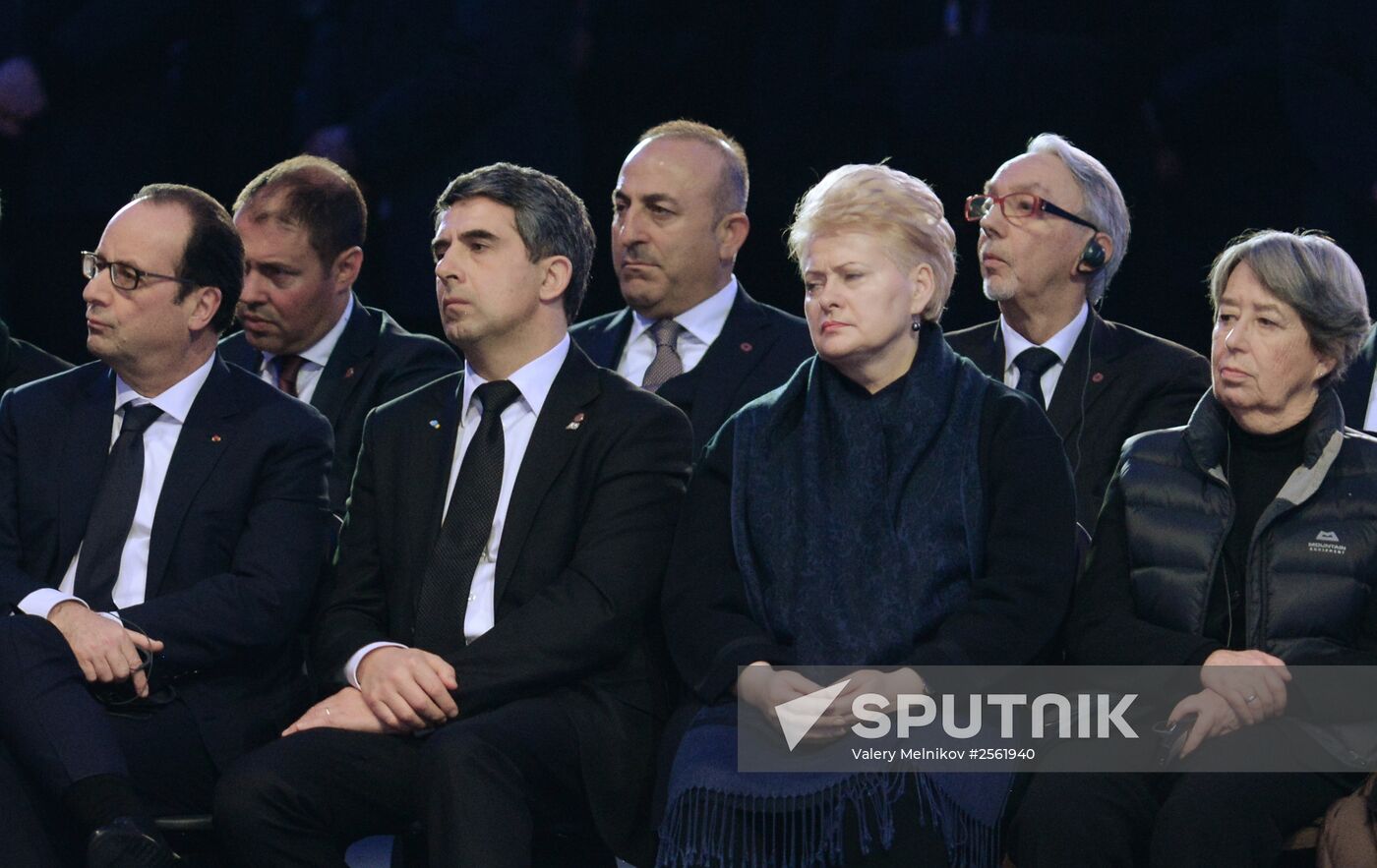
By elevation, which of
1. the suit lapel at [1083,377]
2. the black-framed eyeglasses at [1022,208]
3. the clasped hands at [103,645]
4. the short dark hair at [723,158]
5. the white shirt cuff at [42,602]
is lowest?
the clasped hands at [103,645]

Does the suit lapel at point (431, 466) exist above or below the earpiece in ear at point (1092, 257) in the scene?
below

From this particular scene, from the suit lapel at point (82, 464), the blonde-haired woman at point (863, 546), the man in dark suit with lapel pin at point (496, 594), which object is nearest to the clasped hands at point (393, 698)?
the man in dark suit with lapel pin at point (496, 594)

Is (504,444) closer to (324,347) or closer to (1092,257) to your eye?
(324,347)

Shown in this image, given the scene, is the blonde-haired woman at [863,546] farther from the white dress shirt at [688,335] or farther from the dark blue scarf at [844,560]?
the white dress shirt at [688,335]

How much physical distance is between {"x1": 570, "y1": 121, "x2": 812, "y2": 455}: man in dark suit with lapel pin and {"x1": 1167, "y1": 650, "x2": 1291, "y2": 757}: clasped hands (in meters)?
1.51

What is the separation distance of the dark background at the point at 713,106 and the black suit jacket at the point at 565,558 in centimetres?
161

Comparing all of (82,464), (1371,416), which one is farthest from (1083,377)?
(82,464)

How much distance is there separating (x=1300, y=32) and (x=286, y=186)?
2.43 metres

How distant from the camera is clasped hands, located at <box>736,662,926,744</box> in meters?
2.97

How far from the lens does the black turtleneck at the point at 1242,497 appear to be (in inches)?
125

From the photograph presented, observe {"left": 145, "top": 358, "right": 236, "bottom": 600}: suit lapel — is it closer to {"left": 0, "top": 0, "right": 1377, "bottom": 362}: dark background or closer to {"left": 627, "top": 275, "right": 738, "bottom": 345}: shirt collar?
{"left": 627, "top": 275, "right": 738, "bottom": 345}: shirt collar

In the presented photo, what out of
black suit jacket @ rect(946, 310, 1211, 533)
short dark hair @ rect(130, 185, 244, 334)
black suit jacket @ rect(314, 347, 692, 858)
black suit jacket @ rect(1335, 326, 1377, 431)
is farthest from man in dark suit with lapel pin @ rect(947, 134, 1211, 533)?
short dark hair @ rect(130, 185, 244, 334)

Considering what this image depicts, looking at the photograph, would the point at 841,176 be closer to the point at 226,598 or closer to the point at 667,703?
the point at 667,703

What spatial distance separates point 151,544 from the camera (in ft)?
11.5
